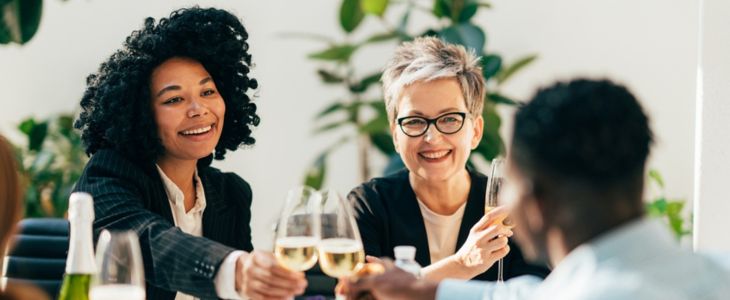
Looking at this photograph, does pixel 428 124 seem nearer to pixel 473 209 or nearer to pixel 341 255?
pixel 473 209

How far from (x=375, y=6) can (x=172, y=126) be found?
2.37 meters

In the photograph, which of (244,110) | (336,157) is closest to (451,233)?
(244,110)

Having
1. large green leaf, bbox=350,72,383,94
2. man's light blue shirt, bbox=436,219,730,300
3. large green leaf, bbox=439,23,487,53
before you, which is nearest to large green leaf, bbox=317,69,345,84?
large green leaf, bbox=350,72,383,94

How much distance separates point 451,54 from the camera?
2709mm

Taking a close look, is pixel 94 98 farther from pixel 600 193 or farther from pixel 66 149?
pixel 66 149

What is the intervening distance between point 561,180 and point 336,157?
164 inches

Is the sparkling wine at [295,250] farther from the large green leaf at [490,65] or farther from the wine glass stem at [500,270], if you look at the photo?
the large green leaf at [490,65]

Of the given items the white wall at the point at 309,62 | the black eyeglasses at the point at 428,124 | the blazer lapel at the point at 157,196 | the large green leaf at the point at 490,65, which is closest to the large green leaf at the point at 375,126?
the large green leaf at the point at 490,65

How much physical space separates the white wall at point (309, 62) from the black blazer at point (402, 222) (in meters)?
2.65

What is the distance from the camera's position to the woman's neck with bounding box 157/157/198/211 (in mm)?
2613

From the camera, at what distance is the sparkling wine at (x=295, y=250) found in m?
1.83

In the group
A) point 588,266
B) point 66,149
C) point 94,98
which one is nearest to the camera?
point 588,266

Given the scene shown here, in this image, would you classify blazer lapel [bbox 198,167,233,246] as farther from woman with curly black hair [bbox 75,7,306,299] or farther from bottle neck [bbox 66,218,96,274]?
bottle neck [bbox 66,218,96,274]

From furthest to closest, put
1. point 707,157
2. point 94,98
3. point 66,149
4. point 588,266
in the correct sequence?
point 66,149 < point 707,157 < point 94,98 < point 588,266
